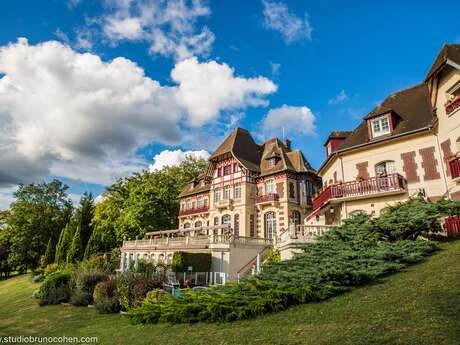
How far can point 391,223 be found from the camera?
1149 cm

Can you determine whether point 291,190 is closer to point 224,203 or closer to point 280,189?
point 280,189

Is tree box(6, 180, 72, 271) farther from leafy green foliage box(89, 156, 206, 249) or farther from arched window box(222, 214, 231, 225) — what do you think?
arched window box(222, 214, 231, 225)

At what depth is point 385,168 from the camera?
17.8 metres

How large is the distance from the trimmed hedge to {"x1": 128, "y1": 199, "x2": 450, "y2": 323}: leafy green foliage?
10415mm

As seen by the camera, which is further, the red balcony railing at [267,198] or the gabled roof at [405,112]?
the red balcony railing at [267,198]

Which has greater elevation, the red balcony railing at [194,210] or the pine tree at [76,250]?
the red balcony railing at [194,210]

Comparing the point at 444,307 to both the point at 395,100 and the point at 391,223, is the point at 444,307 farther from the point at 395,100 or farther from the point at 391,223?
the point at 395,100

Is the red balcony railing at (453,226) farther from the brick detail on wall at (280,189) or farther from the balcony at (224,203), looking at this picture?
the balcony at (224,203)

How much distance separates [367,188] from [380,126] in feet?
13.2

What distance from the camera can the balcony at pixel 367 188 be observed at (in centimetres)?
1630

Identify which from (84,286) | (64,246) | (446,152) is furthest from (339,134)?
(64,246)

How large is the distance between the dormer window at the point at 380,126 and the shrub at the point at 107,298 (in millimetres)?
16833

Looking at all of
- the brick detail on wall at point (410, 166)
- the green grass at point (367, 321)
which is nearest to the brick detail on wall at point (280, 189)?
the brick detail on wall at point (410, 166)

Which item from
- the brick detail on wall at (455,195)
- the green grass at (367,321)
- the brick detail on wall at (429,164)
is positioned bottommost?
the green grass at (367,321)
